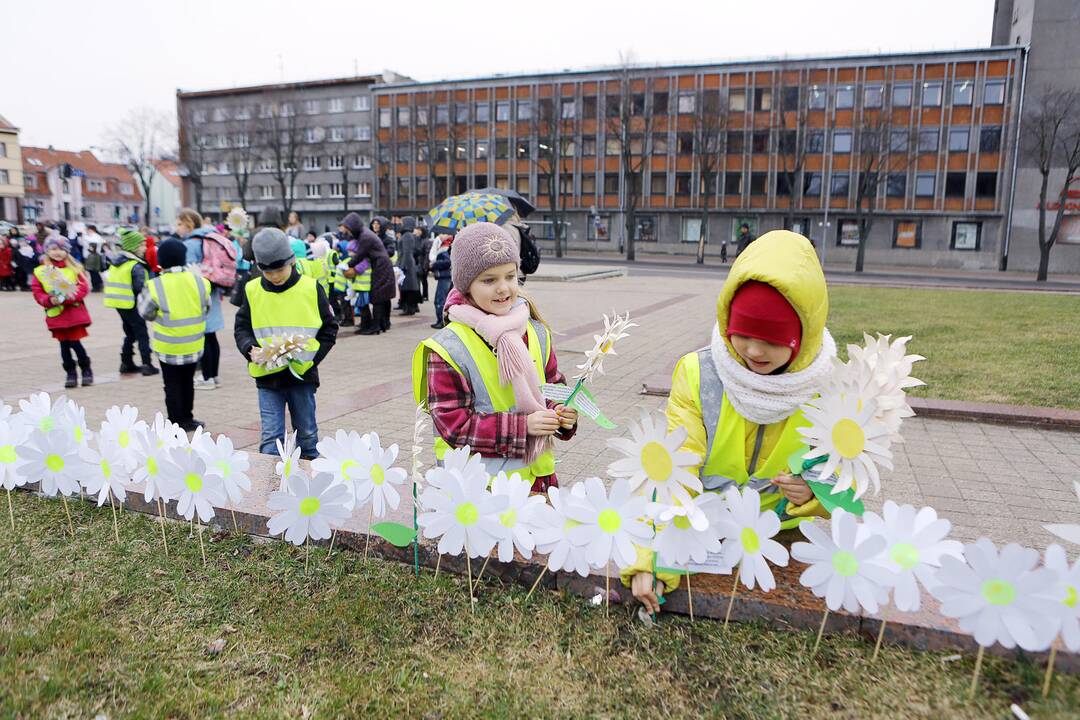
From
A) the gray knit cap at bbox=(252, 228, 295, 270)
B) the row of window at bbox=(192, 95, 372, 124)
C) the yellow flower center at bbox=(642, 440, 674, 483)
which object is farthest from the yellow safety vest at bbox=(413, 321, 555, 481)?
the row of window at bbox=(192, 95, 372, 124)

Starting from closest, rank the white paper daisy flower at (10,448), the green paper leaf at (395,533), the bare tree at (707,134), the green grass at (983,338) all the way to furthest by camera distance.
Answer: the green paper leaf at (395,533), the white paper daisy flower at (10,448), the green grass at (983,338), the bare tree at (707,134)

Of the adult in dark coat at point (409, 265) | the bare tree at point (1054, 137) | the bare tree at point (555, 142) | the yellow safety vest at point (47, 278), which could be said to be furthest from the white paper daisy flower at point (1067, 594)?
the bare tree at point (555, 142)

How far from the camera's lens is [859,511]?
7.20 ft

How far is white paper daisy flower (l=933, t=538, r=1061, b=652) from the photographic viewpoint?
192cm

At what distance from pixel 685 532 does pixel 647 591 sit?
0.36 m

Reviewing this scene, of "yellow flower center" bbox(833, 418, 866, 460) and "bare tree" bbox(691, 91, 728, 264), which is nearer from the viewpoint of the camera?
"yellow flower center" bbox(833, 418, 866, 460)

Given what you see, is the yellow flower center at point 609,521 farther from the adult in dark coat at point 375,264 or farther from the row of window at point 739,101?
the row of window at point 739,101

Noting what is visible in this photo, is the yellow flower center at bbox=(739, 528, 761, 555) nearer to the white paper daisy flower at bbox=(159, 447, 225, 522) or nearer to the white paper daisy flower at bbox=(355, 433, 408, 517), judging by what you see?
the white paper daisy flower at bbox=(355, 433, 408, 517)

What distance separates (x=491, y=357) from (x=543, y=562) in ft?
2.71

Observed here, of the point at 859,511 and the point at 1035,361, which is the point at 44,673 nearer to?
the point at 859,511

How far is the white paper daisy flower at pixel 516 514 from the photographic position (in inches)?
100.0

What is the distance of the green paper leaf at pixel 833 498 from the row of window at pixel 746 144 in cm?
4394

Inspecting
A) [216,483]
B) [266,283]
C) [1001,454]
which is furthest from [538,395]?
[1001,454]

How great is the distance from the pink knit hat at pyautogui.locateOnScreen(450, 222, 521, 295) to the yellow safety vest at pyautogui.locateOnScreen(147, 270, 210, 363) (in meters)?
3.75
